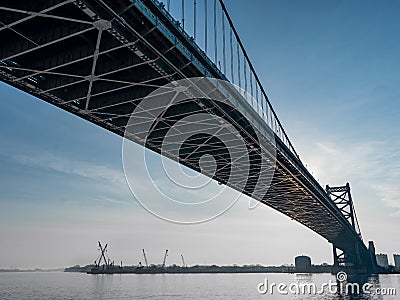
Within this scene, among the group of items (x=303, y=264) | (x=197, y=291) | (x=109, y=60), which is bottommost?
(x=197, y=291)

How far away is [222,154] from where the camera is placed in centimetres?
4181

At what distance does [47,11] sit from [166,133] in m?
20.6

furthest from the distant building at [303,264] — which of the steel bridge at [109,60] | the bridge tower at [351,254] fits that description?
the steel bridge at [109,60]

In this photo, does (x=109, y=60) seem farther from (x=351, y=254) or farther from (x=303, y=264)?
(x=303, y=264)

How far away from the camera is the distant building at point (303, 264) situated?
188000mm

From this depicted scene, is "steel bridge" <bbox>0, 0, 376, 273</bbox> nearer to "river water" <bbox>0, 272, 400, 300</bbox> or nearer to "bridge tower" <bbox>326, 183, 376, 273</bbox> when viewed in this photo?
"river water" <bbox>0, 272, 400, 300</bbox>

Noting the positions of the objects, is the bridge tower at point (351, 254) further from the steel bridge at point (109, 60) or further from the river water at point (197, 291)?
the steel bridge at point (109, 60)

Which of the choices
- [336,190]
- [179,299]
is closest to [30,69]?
[179,299]

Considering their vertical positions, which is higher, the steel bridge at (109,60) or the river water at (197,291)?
the steel bridge at (109,60)

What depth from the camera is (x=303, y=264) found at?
190 m

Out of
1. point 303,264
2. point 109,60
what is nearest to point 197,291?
point 109,60

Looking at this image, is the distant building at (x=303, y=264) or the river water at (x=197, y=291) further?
the distant building at (x=303, y=264)

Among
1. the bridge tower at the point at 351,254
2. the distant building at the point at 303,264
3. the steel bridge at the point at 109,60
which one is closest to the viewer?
the steel bridge at the point at 109,60

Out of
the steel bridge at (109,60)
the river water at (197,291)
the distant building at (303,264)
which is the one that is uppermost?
the steel bridge at (109,60)
